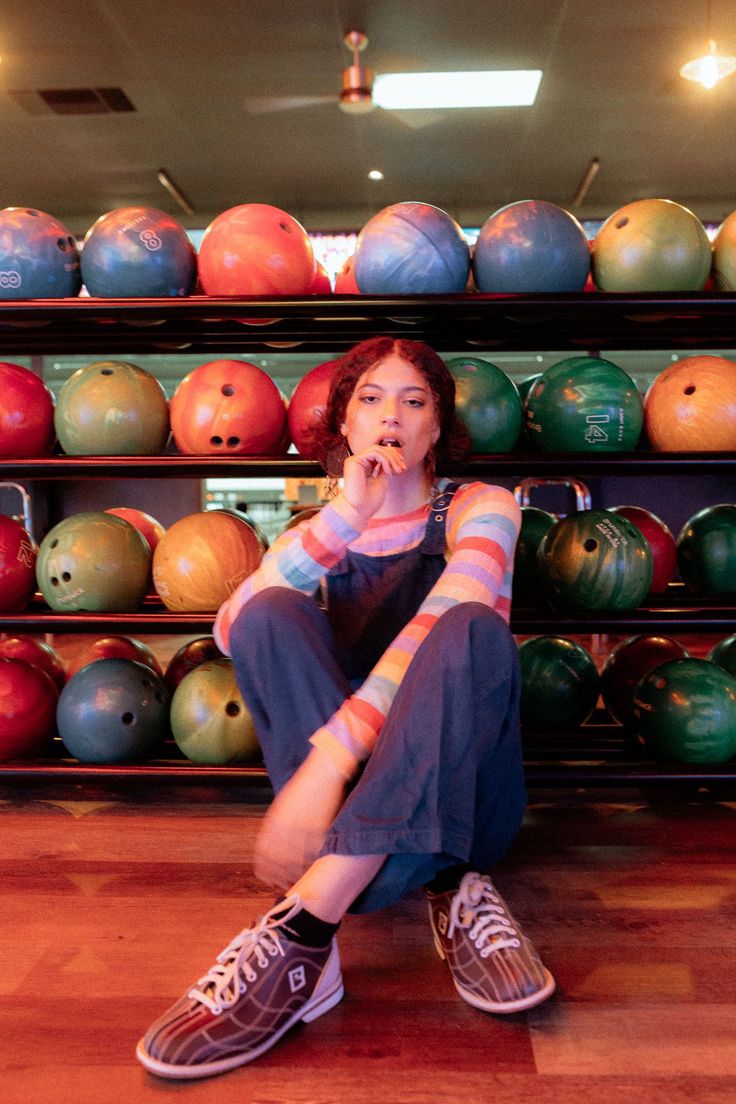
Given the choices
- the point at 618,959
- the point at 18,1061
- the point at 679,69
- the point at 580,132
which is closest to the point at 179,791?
the point at 18,1061

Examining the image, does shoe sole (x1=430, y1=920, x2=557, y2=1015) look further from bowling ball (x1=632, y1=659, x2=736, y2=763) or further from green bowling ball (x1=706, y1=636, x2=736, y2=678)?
green bowling ball (x1=706, y1=636, x2=736, y2=678)

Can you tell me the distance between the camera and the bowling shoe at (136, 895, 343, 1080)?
110 centimetres

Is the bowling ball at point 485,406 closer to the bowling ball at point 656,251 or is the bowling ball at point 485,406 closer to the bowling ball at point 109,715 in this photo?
the bowling ball at point 656,251

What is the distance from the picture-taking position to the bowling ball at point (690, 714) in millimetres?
1887

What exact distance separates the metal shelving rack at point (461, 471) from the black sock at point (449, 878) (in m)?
0.56

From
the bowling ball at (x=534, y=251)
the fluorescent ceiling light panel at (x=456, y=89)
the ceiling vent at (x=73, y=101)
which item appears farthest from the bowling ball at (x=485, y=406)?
the ceiling vent at (x=73, y=101)

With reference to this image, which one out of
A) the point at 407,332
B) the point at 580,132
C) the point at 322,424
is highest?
the point at 580,132

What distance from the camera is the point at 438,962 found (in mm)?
1373

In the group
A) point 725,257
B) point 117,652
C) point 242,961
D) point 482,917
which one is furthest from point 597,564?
point 117,652

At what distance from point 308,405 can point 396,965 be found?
1181mm

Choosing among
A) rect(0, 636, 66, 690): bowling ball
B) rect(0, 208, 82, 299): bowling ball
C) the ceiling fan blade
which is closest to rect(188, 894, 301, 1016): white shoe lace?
rect(0, 636, 66, 690): bowling ball

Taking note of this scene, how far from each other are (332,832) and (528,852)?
78 centimetres

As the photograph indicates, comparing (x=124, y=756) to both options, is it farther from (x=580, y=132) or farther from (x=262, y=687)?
(x=580, y=132)

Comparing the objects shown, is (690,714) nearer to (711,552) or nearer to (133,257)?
(711,552)
